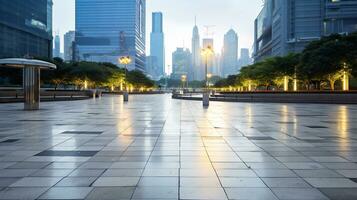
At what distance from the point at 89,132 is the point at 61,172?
6271 millimetres

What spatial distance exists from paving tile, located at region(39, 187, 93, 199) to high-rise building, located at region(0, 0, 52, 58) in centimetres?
10424

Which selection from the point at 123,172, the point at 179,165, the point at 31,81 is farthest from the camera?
the point at 31,81

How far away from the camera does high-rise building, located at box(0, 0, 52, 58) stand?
106m

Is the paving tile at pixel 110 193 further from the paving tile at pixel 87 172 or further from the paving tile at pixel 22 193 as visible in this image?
the paving tile at pixel 87 172

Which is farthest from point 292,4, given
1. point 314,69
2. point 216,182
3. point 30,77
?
point 216,182

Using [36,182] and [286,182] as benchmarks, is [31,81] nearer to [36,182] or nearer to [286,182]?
[36,182]

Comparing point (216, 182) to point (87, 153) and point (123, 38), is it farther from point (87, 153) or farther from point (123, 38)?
point (123, 38)

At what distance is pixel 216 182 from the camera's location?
6.56 meters

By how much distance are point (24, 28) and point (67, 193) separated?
122 metres

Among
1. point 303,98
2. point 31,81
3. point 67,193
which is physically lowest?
point 67,193

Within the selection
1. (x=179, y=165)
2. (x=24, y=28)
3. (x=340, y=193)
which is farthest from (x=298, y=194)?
(x=24, y=28)

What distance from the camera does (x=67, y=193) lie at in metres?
5.91

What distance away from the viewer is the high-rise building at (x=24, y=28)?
349ft

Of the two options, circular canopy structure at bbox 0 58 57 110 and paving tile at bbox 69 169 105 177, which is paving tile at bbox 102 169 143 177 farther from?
circular canopy structure at bbox 0 58 57 110
